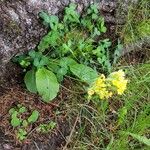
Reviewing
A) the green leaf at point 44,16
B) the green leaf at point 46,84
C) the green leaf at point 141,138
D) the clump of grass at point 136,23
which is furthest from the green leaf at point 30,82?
the clump of grass at point 136,23

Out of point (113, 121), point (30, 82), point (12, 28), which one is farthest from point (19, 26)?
point (113, 121)

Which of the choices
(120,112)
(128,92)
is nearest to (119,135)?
(120,112)

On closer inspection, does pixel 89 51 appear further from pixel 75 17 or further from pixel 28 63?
pixel 28 63

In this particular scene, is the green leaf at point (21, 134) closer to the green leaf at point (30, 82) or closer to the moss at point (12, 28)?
the green leaf at point (30, 82)

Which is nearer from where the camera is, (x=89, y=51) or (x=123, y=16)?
(x=89, y=51)

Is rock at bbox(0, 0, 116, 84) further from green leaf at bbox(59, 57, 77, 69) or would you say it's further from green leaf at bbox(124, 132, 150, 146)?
green leaf at bbox(124, 132, 150, 146)

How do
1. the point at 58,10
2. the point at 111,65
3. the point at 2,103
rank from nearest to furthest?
the point at 2,103
the point at 58,10
the point at 111,65

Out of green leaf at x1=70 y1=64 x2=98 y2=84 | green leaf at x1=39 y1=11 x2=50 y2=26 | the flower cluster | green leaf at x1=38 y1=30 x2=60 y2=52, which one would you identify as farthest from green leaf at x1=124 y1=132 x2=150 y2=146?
green leaf at x1=39 y1=11 x2=50 y2=26
